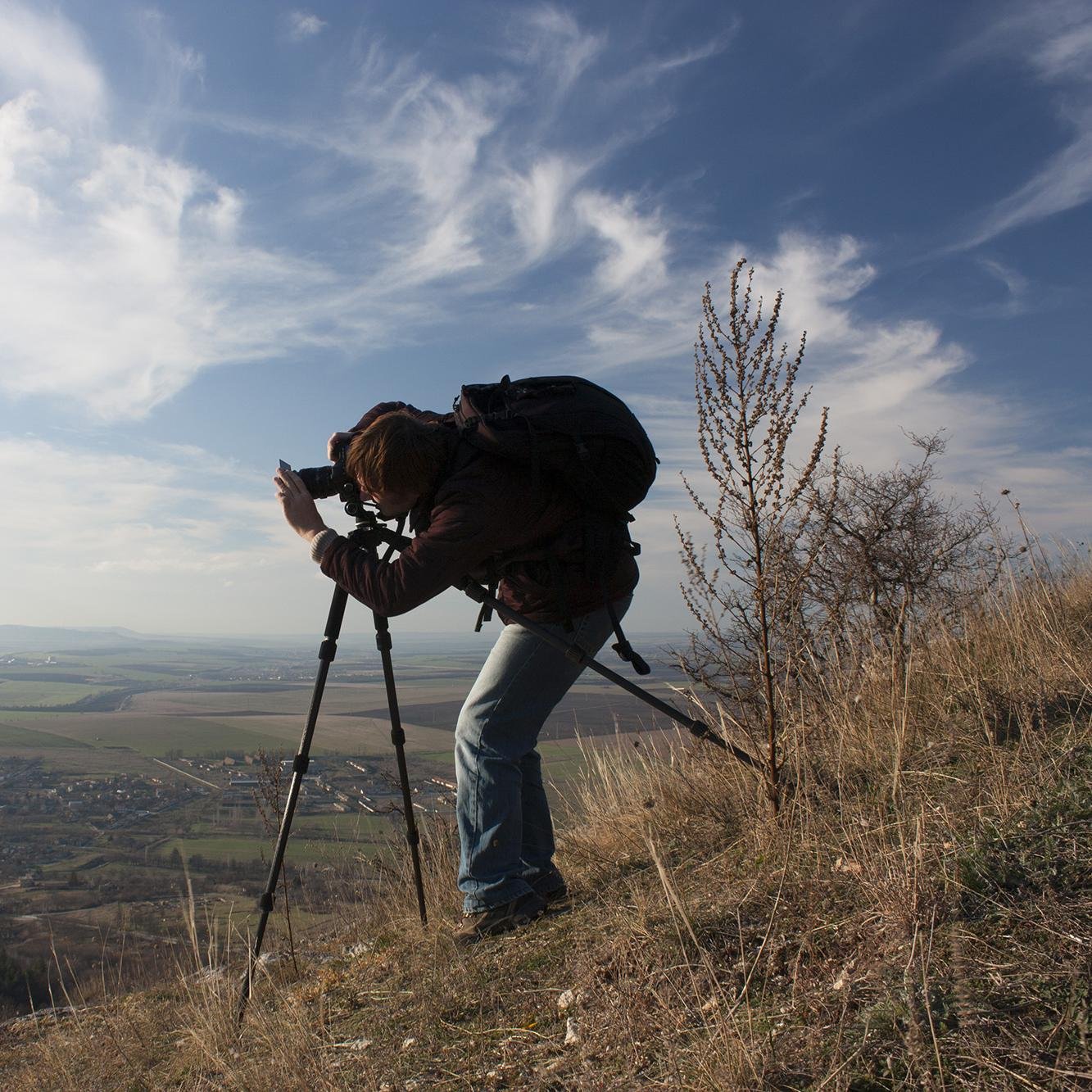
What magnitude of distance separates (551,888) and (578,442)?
1.90 m

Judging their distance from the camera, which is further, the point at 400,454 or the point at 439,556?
the point at 400,454

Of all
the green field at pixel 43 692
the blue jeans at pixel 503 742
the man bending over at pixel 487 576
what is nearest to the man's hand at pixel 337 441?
the man bending over at pixel 487 576

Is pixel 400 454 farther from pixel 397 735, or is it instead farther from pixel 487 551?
pixel 397 735

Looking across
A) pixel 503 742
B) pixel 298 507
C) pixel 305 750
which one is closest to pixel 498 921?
pixel 503 742

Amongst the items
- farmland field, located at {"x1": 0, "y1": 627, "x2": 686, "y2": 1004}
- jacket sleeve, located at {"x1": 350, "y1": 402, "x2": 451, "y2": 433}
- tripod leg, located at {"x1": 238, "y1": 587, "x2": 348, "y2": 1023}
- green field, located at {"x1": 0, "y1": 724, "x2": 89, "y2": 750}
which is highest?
jacket sleeve, located at {"x1": 350, "y1": 402, "x2": 451, "y2": 433}

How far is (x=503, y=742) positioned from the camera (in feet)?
9.50

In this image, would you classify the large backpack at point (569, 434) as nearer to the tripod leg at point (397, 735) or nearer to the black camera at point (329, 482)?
the black camera at point (329, 482)

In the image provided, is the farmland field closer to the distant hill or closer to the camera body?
the camera body

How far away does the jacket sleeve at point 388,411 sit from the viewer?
3.05m

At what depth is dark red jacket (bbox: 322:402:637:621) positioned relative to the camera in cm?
252

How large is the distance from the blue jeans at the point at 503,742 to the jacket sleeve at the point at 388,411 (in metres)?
0.93

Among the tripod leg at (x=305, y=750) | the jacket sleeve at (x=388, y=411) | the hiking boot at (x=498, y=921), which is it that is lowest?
the hiking boot at (x=498, y=921)

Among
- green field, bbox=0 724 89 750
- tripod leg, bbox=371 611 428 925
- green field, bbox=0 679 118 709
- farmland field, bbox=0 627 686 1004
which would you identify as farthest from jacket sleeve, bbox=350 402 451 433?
green field, bbox=0 679 118 709

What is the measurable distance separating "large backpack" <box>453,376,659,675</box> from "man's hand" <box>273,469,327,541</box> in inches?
26.4
